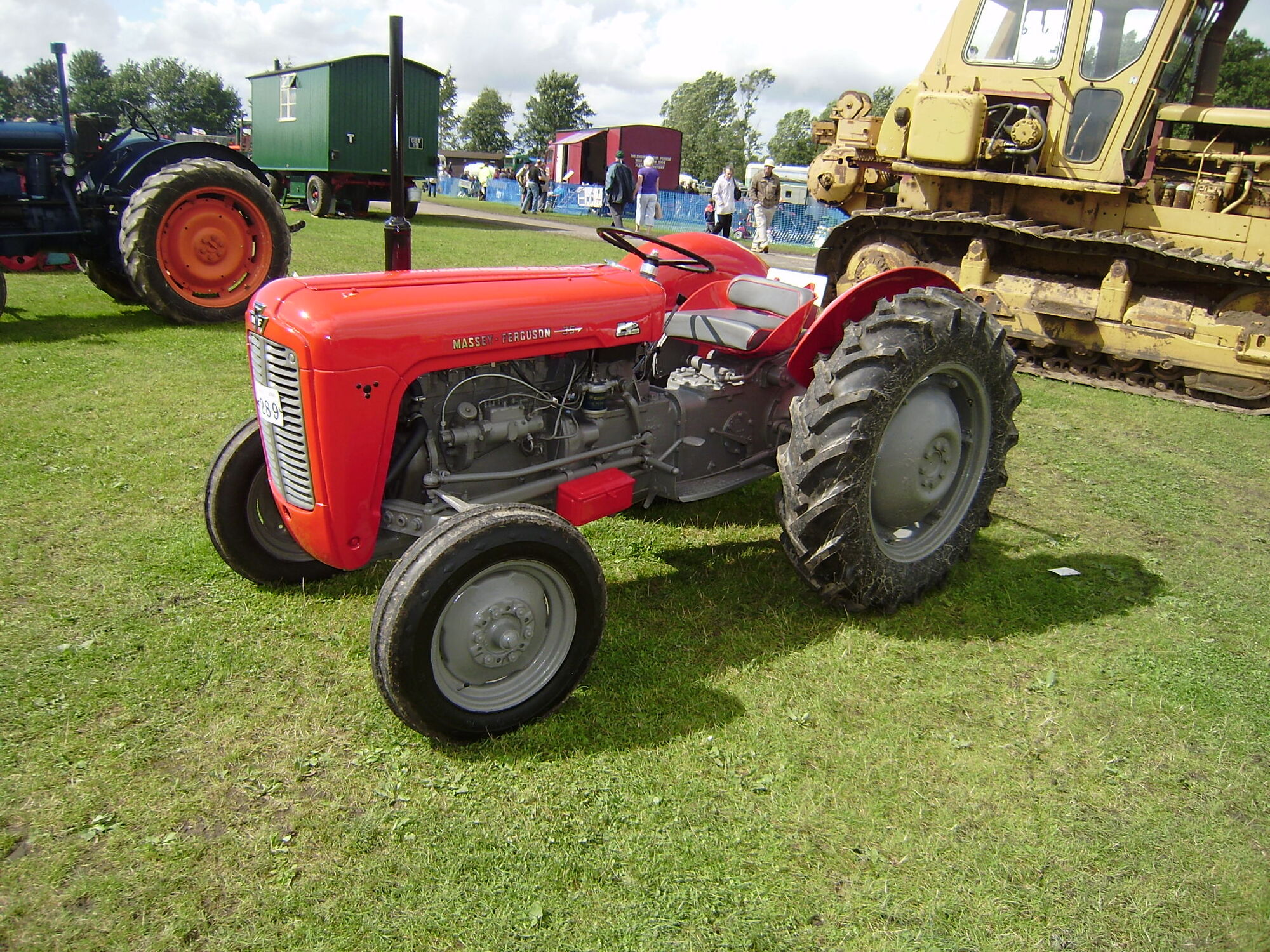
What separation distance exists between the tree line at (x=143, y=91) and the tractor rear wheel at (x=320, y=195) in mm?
67626

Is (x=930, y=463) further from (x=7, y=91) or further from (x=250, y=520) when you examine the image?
(x=7, y=91)

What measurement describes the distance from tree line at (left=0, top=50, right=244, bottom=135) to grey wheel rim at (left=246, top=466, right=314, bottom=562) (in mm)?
85123

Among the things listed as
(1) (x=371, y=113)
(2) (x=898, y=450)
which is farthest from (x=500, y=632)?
(1) (x=371, y=113)

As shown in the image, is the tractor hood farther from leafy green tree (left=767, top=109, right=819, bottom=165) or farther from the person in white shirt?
leafy green tree (left=767, top=109, right=819, bottom=165)

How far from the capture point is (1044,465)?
5.48 metres

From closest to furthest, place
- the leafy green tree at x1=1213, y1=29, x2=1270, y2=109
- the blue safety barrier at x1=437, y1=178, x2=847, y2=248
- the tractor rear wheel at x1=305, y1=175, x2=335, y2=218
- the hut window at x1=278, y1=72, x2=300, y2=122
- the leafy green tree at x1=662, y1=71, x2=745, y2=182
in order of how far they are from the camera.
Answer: the tractor rear wheel at x1=305, y1=175, x2=335, y2=218
the hut window at x1=278, y1=72, x2=300, y2=122
the blue safety barrier at x1=437, y1=178, x2=847, y2=248
the leafy green tree at x1=1213, y1=29, x2=1270, y2=109
the leafy green tree at x1=662, y1=71, x2=745, y2=182

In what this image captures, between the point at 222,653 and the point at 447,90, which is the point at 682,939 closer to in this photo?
the point at 222,653

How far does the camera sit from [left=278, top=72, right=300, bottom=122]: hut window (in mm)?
18828

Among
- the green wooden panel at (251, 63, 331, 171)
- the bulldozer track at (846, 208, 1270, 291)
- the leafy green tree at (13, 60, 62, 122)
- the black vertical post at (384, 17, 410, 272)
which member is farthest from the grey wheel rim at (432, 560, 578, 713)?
the leafy green tree at (13, 60, 62, 122)

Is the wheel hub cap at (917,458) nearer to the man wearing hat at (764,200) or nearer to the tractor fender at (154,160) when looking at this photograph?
the tractor fender at (154,160)

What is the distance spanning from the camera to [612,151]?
33.7m

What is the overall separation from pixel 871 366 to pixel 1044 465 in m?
2.85

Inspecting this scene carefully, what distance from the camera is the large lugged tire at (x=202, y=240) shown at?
23.1ft

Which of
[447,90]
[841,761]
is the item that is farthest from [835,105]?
[447,90]
